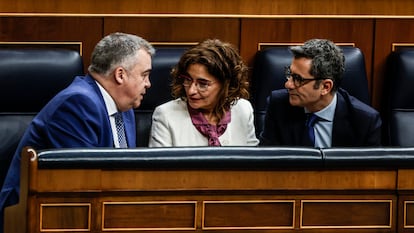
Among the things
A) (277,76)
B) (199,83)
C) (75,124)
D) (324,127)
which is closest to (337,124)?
(324,127)

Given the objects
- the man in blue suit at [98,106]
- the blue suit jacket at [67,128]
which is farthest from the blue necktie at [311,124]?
the blue suit jacket at [67,128]

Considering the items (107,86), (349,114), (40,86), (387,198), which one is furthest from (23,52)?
(387,198)

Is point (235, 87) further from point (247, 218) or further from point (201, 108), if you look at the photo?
point (247, 218)

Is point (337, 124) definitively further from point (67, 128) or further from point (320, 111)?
point (67, 128)

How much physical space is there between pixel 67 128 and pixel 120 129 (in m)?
0.20

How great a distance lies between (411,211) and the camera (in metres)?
1.62

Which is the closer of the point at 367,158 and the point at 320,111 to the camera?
the point at 367,158

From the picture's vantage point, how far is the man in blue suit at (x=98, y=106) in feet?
6.10

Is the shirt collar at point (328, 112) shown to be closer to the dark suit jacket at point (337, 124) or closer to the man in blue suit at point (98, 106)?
the dark suit jacket at point (337, 124)

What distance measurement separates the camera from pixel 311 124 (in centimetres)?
216

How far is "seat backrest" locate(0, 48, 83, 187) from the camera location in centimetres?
212

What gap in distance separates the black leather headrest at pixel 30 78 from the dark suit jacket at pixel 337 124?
0.43 meters

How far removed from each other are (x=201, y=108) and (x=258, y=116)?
21 centimetres

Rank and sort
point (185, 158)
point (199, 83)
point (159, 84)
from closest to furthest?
point (185, 158)
point (199, 83)
point (159, 84)
